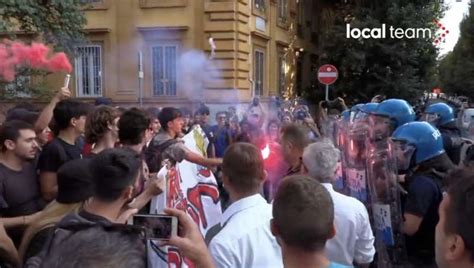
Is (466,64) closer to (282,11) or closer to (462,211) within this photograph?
(282,11)

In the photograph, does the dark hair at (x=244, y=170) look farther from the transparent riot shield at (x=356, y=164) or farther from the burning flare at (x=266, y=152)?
the burning flare at (x=266, y=152)

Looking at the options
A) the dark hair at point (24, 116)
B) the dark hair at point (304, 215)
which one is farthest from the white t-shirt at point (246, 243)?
the dark hair at point (24, 116)

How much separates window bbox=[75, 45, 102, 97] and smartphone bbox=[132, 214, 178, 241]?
60.0ft

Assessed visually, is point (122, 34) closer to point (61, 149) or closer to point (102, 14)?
point (102, 14)

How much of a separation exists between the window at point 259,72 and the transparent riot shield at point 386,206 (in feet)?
55.9

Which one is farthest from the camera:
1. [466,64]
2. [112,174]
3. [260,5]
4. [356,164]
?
[466,64]

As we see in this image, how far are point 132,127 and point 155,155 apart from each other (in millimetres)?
565

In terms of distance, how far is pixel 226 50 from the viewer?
18.5 meters

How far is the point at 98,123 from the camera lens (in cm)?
441

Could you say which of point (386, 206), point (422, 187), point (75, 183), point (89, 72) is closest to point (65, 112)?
point (75, 183)

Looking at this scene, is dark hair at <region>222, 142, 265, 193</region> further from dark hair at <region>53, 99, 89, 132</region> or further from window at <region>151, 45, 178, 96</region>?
window at <region>151, 45, 178, 96</region>

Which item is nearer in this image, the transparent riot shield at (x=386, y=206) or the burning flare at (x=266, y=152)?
the transparent riot shield at (x=386, y=206)

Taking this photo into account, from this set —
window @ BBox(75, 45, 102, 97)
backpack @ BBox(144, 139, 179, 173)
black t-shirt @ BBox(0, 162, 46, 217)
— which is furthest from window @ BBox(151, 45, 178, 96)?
A: black t-shirt @ BBox(0, 162, 46, 217)

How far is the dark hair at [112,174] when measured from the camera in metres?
2.68
